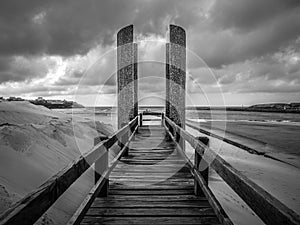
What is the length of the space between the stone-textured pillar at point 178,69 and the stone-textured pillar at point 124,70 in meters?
1.74

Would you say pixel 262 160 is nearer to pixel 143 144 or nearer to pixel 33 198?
pixel 143 144

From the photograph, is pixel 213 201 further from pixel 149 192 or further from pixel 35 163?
pixel 35 163

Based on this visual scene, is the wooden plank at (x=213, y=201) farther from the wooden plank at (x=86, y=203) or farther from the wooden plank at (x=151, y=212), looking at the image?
the wooden plank at (x=86, y=203)

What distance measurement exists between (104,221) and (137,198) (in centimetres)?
87

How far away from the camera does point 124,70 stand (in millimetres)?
8547

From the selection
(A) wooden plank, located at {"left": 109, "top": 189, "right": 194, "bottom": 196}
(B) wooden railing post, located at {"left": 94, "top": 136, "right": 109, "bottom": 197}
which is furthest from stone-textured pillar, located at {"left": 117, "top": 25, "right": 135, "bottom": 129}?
(B) wooden railing post, located at {"left": 94, "top": 136, "right": 109, "bottom": 197}

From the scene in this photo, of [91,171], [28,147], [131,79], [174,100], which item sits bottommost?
[91,171]

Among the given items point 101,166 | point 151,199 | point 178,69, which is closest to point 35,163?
point 101,166

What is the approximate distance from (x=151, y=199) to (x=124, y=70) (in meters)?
5.98

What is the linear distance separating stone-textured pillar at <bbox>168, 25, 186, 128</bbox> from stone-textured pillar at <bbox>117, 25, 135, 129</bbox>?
1.74 m

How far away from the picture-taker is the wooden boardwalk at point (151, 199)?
3.04 m

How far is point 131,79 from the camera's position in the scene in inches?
347

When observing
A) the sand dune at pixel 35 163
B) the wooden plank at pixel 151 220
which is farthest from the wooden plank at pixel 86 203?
the sand dune at pixel 35 163

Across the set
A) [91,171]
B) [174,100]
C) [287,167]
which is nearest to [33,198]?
[91,171]
